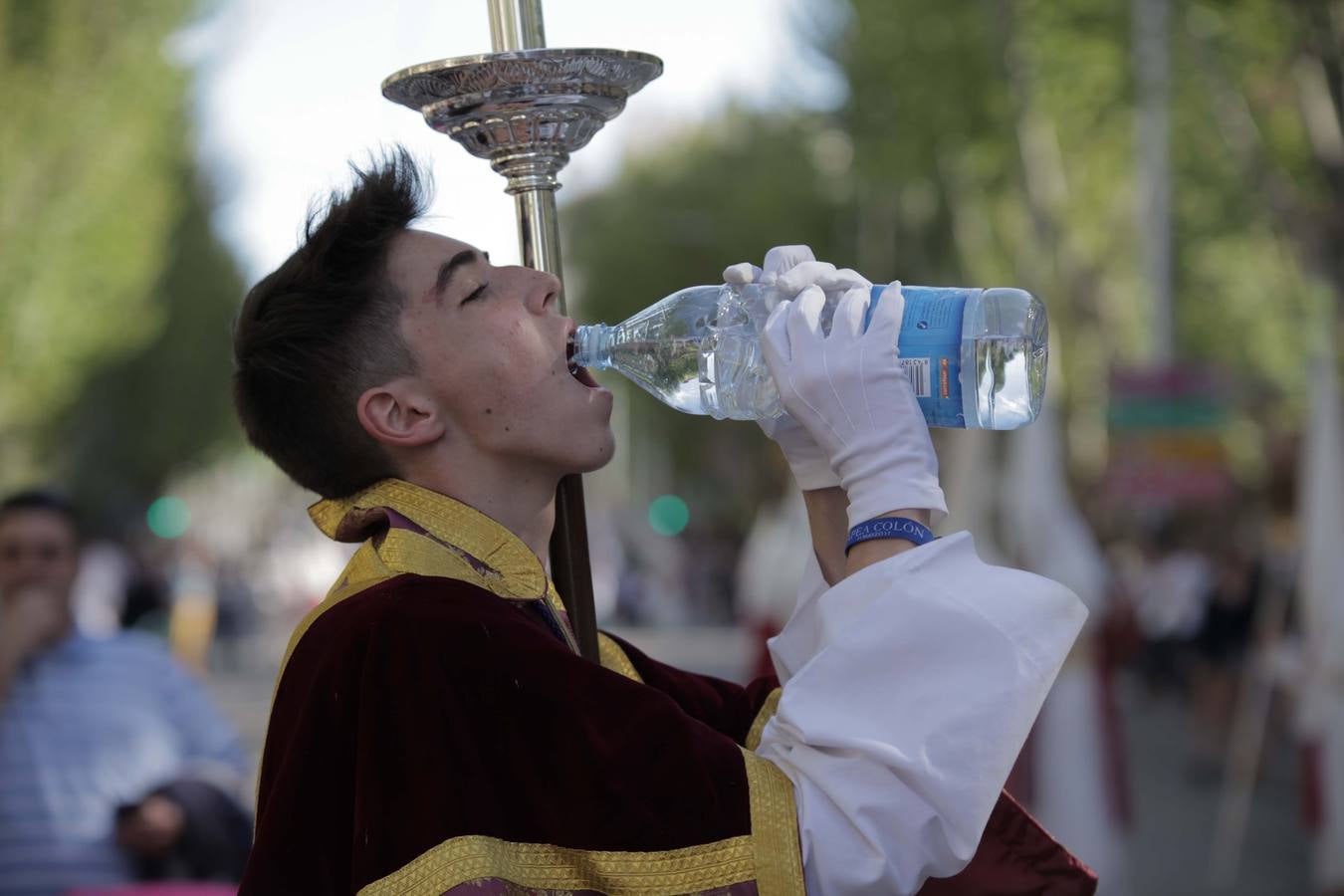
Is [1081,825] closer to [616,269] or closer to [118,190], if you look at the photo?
[118,190]

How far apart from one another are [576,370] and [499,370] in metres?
0.16

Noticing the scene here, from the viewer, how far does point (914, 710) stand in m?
2.07

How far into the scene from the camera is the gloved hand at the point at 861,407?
7.14 feet

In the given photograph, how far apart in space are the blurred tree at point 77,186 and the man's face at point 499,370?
75.2 feet

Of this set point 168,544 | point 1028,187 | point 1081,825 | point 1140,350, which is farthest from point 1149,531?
point 168,544

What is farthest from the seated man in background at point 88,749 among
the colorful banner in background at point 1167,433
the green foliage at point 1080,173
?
the colorful banner in background at point 1167,433

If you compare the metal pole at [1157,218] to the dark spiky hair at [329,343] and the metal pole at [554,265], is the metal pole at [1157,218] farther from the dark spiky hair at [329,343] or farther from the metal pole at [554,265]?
the dark spiky hair at [329,343]

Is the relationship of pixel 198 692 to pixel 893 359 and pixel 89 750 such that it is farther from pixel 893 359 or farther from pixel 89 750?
pixel 893 359

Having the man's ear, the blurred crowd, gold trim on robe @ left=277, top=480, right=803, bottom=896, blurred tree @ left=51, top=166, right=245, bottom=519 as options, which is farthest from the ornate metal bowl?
blurred tree @ left=51, top=166, right=245, bottom=519

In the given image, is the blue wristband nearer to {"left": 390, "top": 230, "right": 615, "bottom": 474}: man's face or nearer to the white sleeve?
the white sleeve

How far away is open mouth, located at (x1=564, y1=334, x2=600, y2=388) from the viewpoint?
2.50 meters

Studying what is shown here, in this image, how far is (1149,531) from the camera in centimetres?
2372

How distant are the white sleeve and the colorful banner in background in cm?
1478

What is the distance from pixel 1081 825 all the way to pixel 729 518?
146ft
